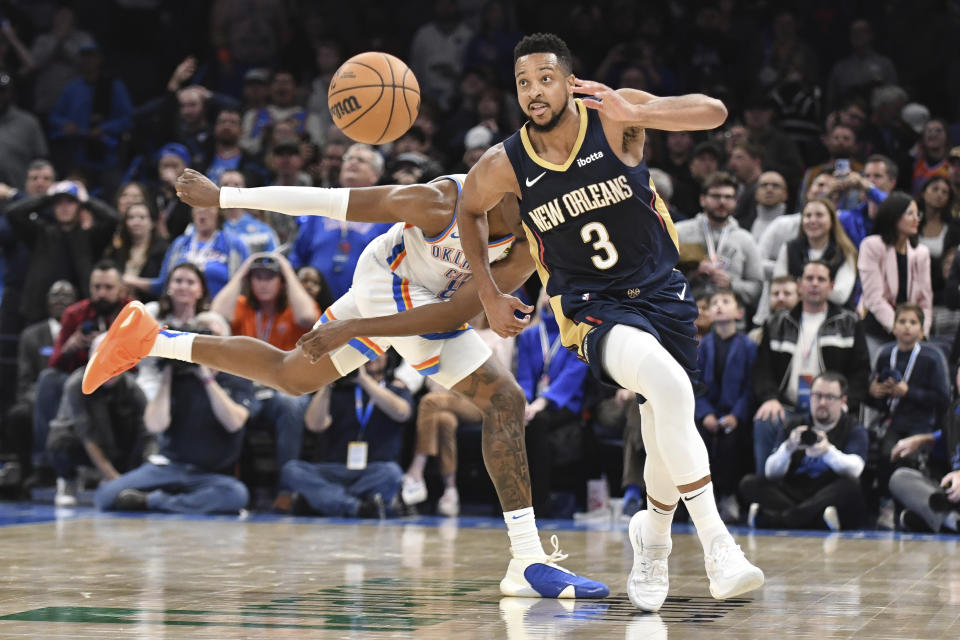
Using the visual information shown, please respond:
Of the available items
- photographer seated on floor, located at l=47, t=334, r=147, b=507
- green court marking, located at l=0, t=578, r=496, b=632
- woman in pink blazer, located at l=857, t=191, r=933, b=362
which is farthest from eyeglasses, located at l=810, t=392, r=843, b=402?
photographer seated on floor, located at l=47, t=334, r=147, b=507

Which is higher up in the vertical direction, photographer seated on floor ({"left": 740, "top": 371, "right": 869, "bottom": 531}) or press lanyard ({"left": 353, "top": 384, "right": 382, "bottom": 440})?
press lanyard ({"left": 353, "top": 384, "right": 382, "bottom": 440})

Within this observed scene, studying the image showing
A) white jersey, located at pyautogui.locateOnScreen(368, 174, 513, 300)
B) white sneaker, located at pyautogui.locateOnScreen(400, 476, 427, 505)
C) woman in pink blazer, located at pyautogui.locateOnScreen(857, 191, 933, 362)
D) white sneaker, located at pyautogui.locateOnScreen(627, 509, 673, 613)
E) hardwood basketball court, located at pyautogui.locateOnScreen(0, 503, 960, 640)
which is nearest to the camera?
hardwood basketball court, located at pyautogui.locateOnScreen(0, 503, 960, 640)

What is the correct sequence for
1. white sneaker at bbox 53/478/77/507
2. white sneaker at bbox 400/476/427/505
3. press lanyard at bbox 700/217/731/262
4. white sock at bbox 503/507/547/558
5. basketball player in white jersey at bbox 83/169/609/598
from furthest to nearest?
white sneaker at bbox 53/478/77/507 < press lanyard at bbox 700/217/731/262 < white sneaker at bbox 400/476/427/505 < basketball player in white jersey at bbox 83/169/609/598 < white sock at bbox 503/507/547/558

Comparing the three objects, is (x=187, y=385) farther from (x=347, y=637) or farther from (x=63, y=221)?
(x=347, y=637)

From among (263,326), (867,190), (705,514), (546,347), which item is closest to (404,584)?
(705,514)

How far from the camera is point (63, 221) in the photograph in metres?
11.3

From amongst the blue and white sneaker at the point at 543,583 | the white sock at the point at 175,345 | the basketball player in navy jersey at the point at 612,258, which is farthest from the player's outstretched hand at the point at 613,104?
the white sock at the point at 175,345

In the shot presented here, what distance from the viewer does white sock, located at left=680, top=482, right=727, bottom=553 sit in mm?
4867

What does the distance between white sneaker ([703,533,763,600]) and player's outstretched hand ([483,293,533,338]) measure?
1.09 m

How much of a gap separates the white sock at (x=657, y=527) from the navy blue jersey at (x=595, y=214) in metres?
0.87

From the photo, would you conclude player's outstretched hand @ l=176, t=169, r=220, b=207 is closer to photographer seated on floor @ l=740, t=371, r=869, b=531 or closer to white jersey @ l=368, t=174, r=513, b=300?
white jersey @ l=368, t=174, r=513, b=300

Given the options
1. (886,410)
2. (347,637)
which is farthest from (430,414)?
(347,637)

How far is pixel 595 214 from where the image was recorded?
509 cm

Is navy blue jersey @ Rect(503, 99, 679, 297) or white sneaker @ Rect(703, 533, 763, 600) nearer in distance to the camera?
white sneaker @ Rect(703, 533, 763, 600)
